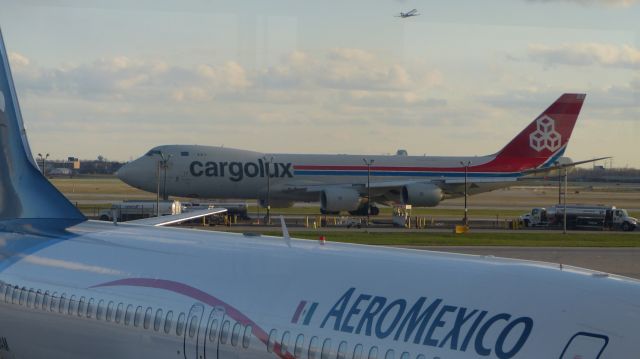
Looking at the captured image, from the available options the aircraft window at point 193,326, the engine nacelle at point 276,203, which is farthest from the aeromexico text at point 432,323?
the engine nacelle at point 276,203

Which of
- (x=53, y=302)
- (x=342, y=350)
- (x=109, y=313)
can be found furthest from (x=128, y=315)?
(x=342, y=350)

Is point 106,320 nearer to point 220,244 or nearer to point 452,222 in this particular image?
point 220,244

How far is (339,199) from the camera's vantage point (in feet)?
232

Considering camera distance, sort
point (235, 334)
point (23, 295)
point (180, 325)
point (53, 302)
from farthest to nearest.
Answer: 1. point (23, 295)
2. point (53, 302)
3. point (180, 325)
4. point (235, 334)

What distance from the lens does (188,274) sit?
38.5 ft

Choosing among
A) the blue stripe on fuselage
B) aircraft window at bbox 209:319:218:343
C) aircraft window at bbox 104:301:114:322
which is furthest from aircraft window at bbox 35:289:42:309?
the blue stripe on fuselage

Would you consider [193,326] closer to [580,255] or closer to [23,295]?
[23,295]

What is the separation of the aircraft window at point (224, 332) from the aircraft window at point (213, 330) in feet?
0.37

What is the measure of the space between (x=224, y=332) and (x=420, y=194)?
61.7 meters

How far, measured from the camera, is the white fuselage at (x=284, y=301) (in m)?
7.95

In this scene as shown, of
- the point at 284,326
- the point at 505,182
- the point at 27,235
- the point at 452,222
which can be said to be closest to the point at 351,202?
the point at 452,222

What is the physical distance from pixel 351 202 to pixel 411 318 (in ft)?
205

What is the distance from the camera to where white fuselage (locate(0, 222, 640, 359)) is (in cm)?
795

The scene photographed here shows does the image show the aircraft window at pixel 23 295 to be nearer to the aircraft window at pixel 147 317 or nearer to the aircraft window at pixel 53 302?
the aircraft window at pixel 53 302
